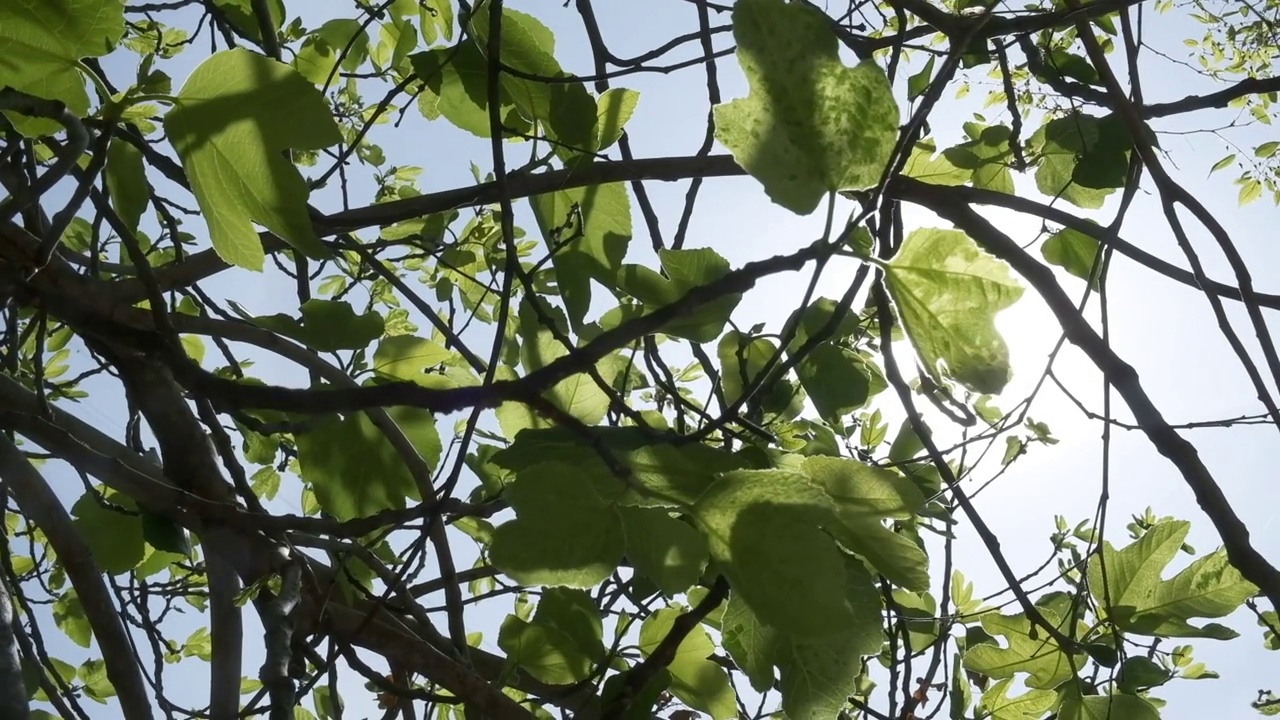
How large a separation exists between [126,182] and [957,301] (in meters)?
0.59

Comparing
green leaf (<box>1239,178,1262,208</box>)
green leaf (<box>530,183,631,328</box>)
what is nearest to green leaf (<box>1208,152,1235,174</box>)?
green leaf (<box>1239,178,1262,208</box>)

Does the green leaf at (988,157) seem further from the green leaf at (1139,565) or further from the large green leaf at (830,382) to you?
the green leaf at (1139,565)

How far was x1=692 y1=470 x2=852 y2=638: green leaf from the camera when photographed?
44cm

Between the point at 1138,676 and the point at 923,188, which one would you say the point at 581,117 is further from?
the point at 1138,676

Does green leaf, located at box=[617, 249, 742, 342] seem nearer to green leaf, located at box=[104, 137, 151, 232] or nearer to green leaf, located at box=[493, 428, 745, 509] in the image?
green leaf, located at box=[493, 428, 745, 509]

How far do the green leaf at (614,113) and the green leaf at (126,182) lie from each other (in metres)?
0.35

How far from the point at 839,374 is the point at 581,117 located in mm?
309

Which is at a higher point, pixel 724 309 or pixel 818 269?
pixel 724 309

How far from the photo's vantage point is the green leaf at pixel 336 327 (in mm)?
773

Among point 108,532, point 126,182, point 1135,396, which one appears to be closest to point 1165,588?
point 1135,396

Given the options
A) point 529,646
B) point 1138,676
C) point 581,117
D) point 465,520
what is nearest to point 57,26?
point 581,117

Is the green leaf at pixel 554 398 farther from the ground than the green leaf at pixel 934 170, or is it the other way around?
the green leaf at pixel 934 170

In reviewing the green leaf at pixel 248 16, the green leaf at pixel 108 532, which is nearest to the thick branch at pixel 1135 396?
the green leaf at pixel 108 532

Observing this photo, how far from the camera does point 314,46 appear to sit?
54.4 inches
